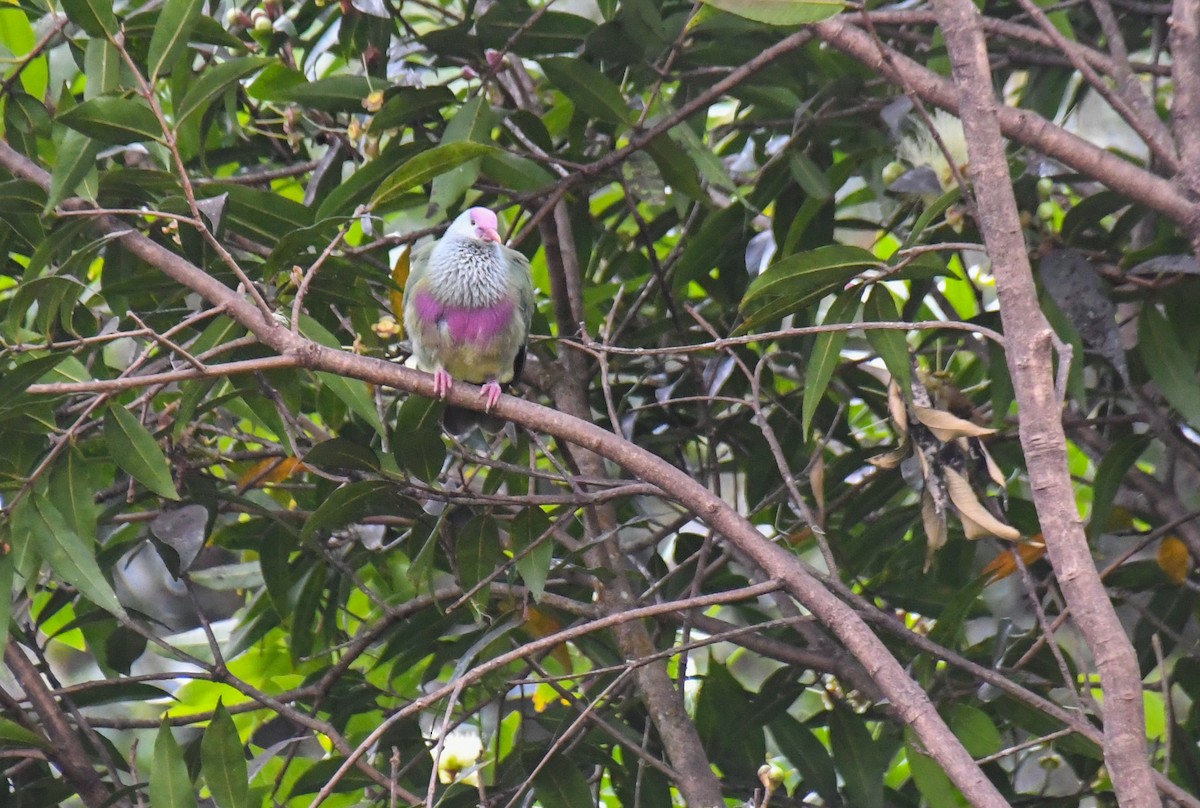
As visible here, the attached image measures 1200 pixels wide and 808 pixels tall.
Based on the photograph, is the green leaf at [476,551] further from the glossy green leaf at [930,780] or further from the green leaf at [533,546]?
the glossy green leaf at [930,780]

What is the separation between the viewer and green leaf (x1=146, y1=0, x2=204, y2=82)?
2.34m

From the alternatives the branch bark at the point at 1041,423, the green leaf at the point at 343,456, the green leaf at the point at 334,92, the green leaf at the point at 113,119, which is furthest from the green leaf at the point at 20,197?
the branch bark at the point at 1041,423

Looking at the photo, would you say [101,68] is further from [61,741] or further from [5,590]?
[61,741]

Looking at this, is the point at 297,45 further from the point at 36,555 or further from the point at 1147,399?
the point at 1147,399

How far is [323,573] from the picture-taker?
127 inches

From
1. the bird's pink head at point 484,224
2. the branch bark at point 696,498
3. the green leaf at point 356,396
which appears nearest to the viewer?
the branch bark at point 696,498

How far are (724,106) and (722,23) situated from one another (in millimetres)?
1907

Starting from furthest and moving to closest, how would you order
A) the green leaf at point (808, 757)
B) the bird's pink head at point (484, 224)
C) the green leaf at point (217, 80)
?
the bird's pink head at point (484, 224) → the green leaf at point (808, 757) → the green leaf at point (217, 80)

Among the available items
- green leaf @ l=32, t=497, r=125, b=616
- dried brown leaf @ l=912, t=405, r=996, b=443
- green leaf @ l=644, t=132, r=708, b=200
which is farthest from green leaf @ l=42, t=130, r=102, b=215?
dried brown leaf @ l=912, t=405, r=996, b=443

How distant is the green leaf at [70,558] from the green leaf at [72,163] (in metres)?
0.56

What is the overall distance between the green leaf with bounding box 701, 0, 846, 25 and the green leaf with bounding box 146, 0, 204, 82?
0.94 m

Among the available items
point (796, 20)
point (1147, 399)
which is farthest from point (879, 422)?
point (796, 20)

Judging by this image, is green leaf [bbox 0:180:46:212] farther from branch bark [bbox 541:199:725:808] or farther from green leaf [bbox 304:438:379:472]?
branch bark [bbox 541:199:725:808]

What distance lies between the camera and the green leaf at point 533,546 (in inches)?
100
